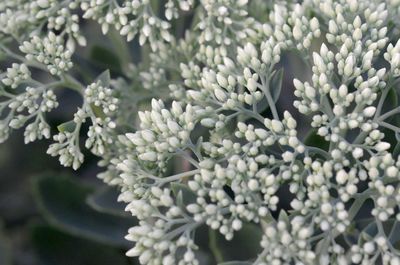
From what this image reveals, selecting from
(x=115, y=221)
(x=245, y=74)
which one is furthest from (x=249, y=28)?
(x=115, y=221)

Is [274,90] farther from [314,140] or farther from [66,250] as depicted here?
[66,250]

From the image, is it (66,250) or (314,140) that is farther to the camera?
(66,250)

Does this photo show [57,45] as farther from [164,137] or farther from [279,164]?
[279,164]

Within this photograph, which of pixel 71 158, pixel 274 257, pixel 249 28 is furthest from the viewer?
pixel 249 28

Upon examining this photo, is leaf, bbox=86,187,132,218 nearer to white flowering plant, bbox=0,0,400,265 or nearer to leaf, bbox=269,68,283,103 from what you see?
white flowering plant, bbox=0,0,400,265

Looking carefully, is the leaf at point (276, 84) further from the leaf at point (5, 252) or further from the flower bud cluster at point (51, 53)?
the leaf at point (5, 252)

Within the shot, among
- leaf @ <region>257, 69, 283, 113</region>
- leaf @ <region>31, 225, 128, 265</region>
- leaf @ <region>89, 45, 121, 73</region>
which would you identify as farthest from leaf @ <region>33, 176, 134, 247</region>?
leaf @ <region>257, 69, 283, 113</region>

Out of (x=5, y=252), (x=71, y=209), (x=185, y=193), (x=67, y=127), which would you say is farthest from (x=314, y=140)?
Answer: (x=5, y=252)
